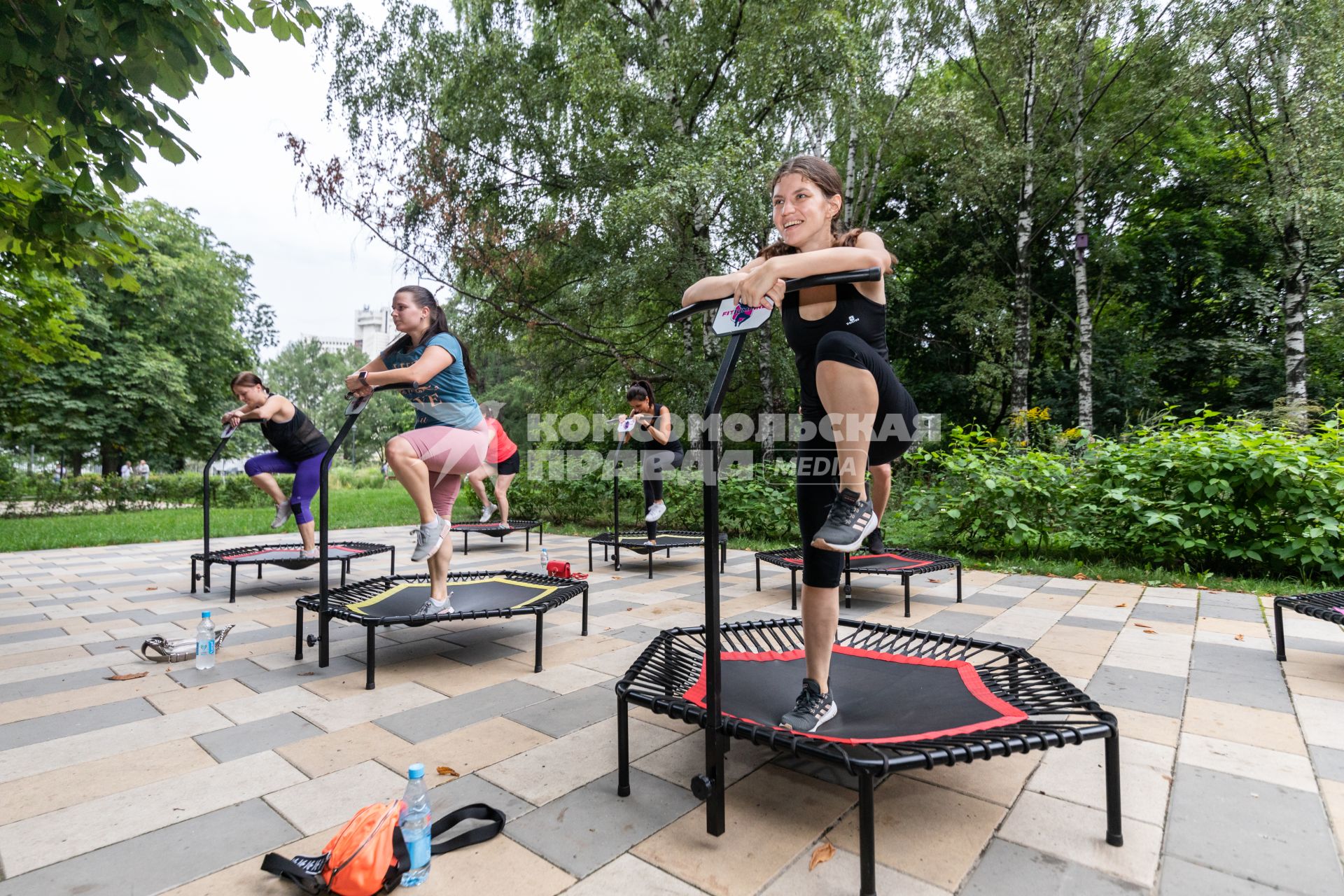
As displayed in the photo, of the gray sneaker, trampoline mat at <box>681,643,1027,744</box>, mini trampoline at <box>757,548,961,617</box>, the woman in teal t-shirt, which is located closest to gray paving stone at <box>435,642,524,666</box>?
the woman in teal t-shirt

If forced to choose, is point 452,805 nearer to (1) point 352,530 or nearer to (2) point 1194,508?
(2) point 1194,508

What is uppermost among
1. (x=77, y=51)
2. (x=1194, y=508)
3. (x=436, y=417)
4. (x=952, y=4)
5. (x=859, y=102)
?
(x=952, y=4)

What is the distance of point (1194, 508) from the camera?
4383 millimetres

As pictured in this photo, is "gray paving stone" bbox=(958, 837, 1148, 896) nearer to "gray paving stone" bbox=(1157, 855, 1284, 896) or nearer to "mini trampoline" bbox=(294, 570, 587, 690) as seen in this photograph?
"gray paving stone" bbox=(1157, 855, 1284, 896)

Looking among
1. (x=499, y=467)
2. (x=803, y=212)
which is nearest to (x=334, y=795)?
(x=803, y=212)

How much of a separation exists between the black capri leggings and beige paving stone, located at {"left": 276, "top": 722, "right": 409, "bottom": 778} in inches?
53.0

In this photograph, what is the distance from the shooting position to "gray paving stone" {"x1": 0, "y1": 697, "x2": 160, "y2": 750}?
1.95 m

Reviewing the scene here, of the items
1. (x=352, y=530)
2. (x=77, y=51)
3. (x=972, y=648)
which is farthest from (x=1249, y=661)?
(x=352, y=530)

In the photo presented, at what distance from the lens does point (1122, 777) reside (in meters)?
1.63

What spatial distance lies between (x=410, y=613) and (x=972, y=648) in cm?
226

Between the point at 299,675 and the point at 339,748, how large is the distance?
0.92 m

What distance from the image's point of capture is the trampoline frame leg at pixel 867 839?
113 cm

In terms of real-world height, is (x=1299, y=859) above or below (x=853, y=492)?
below

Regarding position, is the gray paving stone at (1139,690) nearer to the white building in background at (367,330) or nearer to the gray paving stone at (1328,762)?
the gray paving stone at (1328,762)
